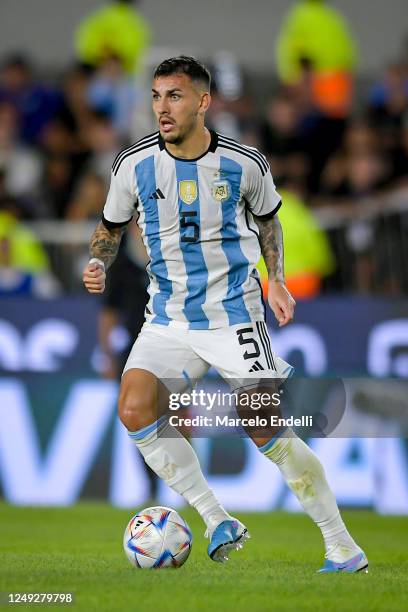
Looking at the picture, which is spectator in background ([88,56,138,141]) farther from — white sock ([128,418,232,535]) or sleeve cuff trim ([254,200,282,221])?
white sock ([128,418,232,535])

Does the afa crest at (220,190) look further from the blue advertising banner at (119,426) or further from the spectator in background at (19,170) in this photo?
the spectator in background at (19,170)

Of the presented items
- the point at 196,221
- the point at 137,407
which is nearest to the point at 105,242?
the point at 196,221

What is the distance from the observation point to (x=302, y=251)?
1241 centimetres

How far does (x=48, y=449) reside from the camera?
37.6 feet

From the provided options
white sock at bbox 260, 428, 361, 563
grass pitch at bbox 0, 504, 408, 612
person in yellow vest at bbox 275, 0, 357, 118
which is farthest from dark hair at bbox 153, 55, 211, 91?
person in yellow vest at bbox 275, 0, 357, 118

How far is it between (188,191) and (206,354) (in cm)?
78

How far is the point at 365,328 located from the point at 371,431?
916 millimetres

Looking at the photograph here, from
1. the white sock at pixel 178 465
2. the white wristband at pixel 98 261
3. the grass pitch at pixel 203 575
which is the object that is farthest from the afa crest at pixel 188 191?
the grass pitch at pixel 203 575

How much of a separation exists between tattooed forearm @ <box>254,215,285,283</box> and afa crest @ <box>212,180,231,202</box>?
28 centimetres

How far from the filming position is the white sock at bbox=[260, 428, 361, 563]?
652 centimetres

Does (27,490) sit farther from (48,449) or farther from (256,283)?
(256,283)

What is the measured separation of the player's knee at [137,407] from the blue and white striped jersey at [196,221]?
Answer: 1.47ft

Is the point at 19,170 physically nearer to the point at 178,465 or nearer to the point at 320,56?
the point at 320,56

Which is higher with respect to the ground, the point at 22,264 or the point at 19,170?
the point at 19,170
